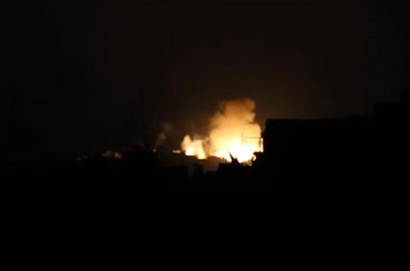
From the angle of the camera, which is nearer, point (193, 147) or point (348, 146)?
point (348, 146)

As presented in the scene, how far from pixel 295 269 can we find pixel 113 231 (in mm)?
4511

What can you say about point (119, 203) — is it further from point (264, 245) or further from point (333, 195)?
point (333, 195)

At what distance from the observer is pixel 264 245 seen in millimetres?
11742

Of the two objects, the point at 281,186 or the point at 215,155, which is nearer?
the point at 281,186

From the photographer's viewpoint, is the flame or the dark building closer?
the dark building

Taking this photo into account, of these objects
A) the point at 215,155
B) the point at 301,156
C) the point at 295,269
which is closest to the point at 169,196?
the point at 295,269

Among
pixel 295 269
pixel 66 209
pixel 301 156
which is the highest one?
pixel 301 156

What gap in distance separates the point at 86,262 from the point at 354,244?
6264 mm

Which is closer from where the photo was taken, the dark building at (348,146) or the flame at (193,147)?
the dark building at (348,146)

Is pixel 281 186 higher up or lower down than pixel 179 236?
higher up

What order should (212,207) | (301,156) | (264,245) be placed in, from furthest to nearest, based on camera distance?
(301,156) → (212,207) → (264,245)

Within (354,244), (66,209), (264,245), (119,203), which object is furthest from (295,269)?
(66,209)

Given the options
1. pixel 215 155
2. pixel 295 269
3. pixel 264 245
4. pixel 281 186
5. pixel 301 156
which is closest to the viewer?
pixel 295 269

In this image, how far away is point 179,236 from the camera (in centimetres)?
1212
